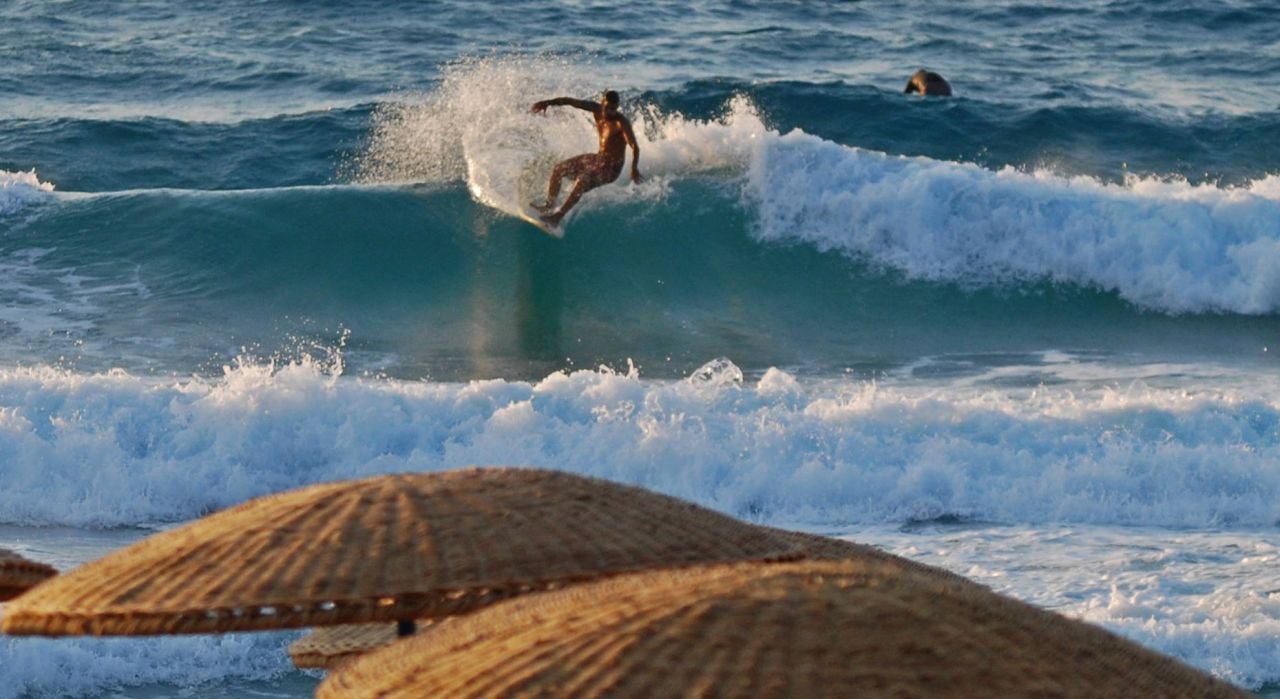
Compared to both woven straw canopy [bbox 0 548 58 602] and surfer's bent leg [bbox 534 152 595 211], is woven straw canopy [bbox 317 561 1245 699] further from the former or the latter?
surfer's bent leg [bbox 534 152 595 211]

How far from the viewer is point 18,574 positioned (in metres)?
3.85

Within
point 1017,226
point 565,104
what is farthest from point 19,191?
point 1017,226

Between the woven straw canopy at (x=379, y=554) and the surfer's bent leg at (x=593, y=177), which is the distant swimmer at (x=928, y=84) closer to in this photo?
the surfer's bent leg at (x=593, y=177)

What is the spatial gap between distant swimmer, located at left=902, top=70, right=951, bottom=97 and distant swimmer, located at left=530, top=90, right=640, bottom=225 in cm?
680

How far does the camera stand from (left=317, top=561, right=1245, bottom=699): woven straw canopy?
7.11 feet

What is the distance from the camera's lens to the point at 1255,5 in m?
24.9

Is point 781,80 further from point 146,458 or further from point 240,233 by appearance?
point 146,458

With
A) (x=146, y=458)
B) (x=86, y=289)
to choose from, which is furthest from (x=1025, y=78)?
(x=146, y=458)

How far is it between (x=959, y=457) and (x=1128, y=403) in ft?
4.95

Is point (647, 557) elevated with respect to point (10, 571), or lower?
elevated

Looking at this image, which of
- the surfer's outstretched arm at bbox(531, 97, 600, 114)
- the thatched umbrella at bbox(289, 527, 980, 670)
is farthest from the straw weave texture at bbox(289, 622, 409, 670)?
the surfer's outstretched arm at bbox(531, 97, 600, 114)

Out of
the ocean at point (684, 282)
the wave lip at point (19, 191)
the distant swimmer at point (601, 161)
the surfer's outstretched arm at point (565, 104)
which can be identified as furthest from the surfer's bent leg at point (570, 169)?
the wave lip at point (19, 191)

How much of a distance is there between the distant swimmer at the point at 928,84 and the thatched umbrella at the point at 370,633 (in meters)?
17.8

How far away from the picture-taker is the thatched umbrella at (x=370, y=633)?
3.48m
